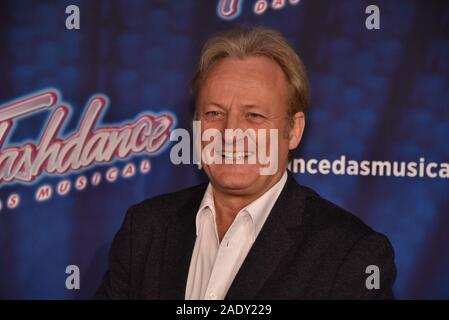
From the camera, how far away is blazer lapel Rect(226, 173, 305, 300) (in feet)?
5.28

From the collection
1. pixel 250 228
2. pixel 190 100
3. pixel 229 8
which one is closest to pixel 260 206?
pixel 250 228

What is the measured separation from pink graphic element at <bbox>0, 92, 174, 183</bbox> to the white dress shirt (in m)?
0.58

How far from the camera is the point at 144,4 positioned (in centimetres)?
229

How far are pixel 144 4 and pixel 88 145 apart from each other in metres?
0.55

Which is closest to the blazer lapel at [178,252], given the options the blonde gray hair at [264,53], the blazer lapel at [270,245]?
the blazer lapel at [270,245]

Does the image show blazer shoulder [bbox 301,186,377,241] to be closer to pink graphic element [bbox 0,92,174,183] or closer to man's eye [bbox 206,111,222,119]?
man's eye [bbox 206,111,222,119]

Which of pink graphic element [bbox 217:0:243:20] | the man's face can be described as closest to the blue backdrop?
pink graphic element [bbox 217:0:243:20]

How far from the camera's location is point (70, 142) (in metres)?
2.30

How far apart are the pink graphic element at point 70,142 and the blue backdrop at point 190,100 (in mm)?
29

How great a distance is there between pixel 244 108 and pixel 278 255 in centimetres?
40

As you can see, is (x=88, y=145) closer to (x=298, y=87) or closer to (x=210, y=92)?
(x=210, y=92)

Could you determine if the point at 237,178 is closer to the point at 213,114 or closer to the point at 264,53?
the point at 213,114
